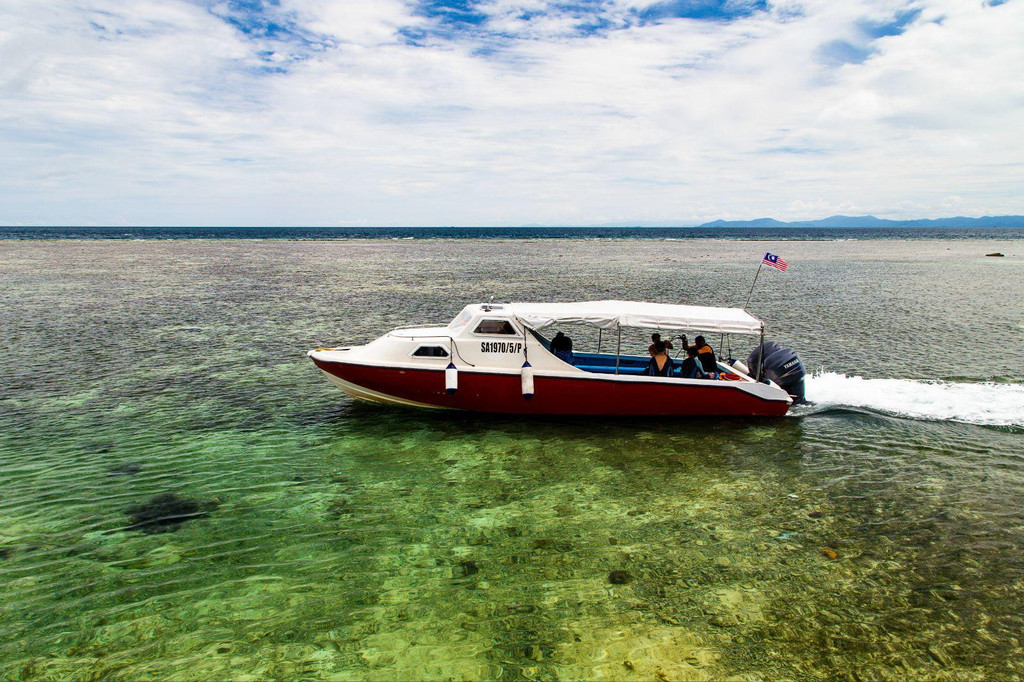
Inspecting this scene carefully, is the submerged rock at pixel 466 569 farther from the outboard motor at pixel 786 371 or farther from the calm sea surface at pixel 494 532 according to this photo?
the outboard motor at pixel 786 371

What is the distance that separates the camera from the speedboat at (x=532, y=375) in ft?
52.2

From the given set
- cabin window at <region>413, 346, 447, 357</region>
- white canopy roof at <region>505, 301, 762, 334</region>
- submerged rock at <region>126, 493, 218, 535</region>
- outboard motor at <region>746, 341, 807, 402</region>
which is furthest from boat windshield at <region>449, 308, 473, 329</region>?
outboard motor at <region>746, 341, 807, 402</region>

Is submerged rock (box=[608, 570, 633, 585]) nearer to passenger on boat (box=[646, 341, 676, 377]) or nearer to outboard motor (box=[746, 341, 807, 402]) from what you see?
passenger on boat (box=[646, 341, 676, 377])

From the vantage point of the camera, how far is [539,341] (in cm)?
1616

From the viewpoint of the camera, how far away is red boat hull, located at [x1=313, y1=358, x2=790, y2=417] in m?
15.9

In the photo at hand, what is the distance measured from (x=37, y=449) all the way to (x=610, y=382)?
1391 centimetres

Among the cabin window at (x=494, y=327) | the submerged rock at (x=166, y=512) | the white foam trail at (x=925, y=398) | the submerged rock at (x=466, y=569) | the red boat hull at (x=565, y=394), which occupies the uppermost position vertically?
the cabin window at (x=494, y=327)

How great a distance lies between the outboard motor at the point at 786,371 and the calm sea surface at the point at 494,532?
0.80 meters

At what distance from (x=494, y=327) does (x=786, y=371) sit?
8.72m

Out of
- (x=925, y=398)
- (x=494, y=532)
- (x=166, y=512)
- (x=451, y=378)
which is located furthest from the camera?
(x=925, y=398)

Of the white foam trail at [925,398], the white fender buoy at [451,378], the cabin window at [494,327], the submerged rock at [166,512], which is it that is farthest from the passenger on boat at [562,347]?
the submerged rock at [166,512]

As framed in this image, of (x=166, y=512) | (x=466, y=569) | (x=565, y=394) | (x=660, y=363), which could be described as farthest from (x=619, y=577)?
(x=660, y=363)

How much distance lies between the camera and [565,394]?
16.1m

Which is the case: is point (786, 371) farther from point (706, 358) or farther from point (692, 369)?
point (692, 369)
